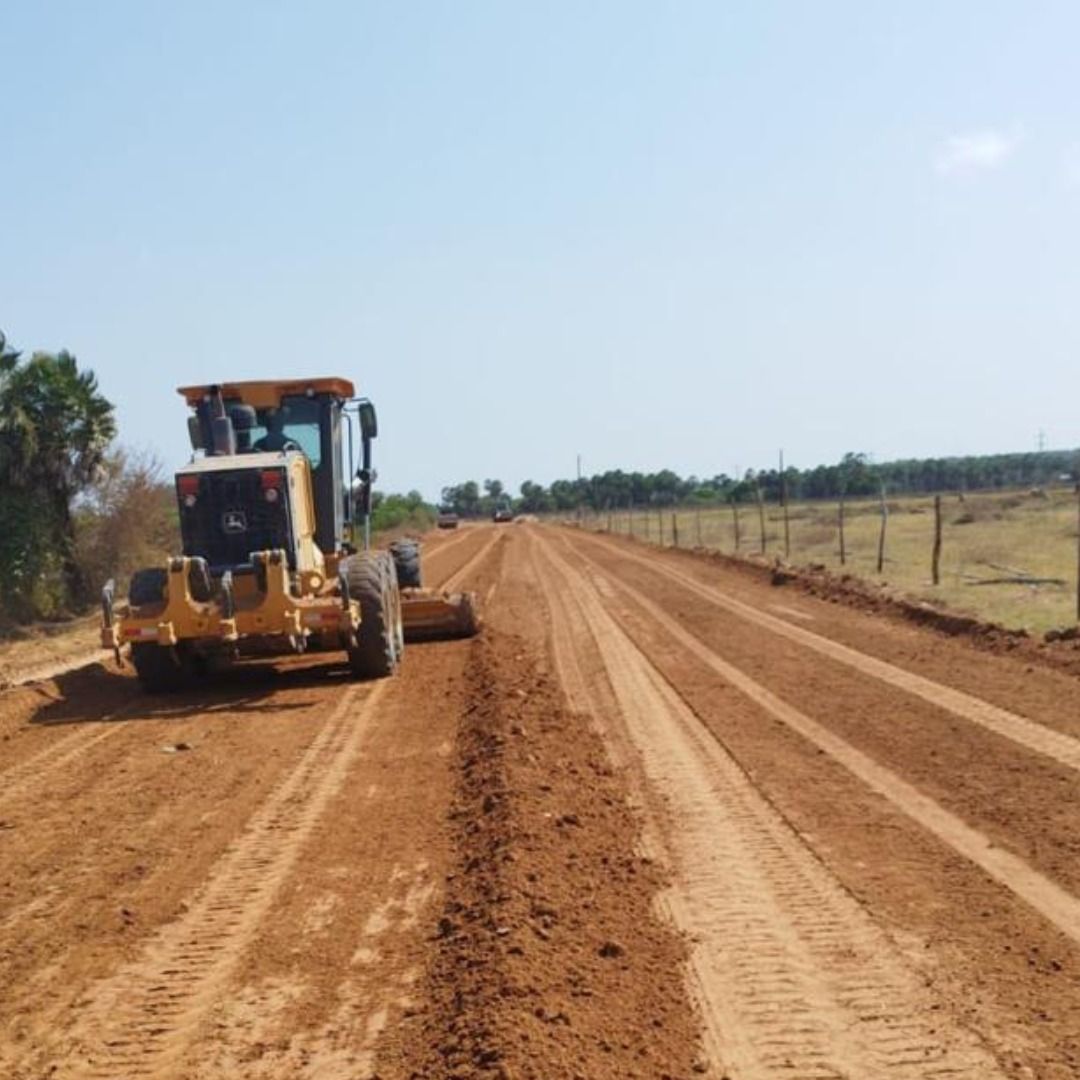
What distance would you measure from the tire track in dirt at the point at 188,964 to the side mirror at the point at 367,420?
22.4 ft

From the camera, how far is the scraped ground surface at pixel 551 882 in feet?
16.1

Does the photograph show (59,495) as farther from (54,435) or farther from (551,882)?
(551,882)

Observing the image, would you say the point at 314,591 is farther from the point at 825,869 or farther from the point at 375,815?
the point at 825,869

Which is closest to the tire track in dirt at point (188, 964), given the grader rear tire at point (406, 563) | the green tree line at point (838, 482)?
the grader rear tire at point (406, 563)

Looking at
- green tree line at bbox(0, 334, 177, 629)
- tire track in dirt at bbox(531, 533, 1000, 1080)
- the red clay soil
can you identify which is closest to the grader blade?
the red clay soil

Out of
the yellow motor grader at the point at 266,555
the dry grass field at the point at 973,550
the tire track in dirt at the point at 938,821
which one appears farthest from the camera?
the dry grass field at the point at 973,550

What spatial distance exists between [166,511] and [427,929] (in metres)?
31.0

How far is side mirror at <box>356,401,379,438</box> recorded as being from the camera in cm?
1530

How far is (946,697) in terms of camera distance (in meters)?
12.4

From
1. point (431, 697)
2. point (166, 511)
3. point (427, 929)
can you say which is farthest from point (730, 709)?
point (166, 511)

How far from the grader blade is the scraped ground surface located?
12.0 feet

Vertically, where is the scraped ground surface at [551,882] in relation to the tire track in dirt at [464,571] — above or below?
below

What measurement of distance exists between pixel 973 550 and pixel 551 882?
97.6ft

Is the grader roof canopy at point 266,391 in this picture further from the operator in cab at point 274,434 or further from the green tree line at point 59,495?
the green tree line at point 59,495
